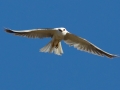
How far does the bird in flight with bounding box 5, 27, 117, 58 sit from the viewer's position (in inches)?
987

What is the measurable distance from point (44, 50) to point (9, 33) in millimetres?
1162

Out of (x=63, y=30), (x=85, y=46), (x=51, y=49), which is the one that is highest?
(x=85, y=46)

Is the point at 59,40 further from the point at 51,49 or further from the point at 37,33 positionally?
the point at 37,33

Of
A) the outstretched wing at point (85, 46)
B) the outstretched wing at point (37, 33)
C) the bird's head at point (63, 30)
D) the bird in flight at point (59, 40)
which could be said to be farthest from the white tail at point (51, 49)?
A: the bird's head at point (63, 30)

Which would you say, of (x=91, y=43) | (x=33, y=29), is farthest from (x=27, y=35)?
(x=91, y=43)

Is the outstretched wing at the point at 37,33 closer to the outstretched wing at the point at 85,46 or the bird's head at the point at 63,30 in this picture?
the bird's head at the point at 63,30

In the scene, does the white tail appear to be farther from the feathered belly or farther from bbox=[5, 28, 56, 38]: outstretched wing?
bbox=[5, 28, 56, 38]: outstretched wing

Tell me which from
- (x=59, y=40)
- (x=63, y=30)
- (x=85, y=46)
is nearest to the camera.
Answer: (x=63, y=30)

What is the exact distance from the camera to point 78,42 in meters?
25.7

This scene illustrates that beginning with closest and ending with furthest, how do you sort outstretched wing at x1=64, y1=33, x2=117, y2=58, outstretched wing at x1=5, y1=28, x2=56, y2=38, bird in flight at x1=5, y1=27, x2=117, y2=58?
1. bird in flight at x1=5, y1=27, x2=117, y2=58
2. outstretched wing at x1=5, y1=28, x2=56, y2=38
3. outstretched wing at x1=64, y1=33, x2=117, y2=58

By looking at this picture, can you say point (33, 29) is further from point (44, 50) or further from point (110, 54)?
point (110, 54)

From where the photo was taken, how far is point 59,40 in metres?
25.2

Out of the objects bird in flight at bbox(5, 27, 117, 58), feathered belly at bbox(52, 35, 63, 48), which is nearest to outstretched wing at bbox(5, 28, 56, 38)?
bird in flight at bbox(5, 27, 117, 58)

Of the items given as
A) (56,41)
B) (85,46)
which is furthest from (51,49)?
(85,46)
